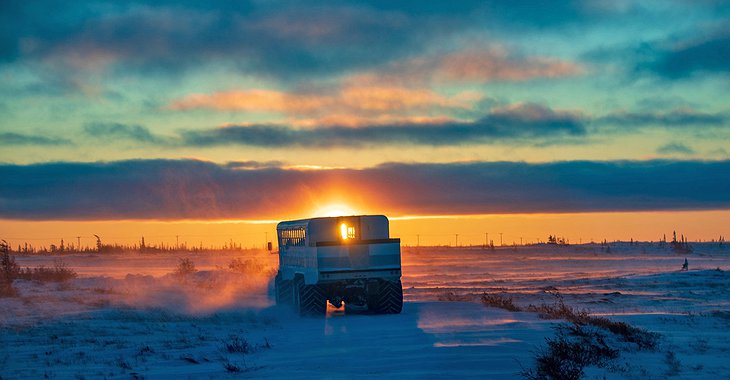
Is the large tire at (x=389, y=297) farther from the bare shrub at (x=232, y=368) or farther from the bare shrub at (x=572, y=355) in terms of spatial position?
the bare shrub at (x=232, y=368)

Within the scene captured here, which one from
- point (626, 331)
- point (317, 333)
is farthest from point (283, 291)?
point (626, 331)

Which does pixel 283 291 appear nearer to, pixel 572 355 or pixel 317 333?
pixel 317 333

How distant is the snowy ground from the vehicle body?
825 millimetres

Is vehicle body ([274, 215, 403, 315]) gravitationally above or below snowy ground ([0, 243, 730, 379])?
above

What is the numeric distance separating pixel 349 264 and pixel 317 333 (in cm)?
491

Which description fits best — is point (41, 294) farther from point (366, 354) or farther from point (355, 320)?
point (366, 354)

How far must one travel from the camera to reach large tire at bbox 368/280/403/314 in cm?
2817

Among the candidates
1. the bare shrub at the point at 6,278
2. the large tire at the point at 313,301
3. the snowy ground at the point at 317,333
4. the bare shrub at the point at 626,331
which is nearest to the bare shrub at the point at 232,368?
the snowy ground at the point at 317,333

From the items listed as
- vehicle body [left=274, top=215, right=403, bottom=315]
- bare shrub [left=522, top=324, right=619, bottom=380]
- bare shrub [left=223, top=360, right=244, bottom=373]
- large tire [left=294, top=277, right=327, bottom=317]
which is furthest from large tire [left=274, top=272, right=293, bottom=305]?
bare shrub [left=223, top=360, right=244, bottom=373]

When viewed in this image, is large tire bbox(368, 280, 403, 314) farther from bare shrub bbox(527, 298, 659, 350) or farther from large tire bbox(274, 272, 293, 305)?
large tire bbox(274, 272, 293, 305)

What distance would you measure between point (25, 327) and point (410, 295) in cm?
1927

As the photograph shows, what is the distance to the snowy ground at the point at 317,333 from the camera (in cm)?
1631

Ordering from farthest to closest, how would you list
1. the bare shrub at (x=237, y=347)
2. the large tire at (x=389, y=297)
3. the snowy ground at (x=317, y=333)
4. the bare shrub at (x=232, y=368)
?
the large tire at (x=389, y=297) < the bare shrub at (x=237, y=347) < the snowy ground at (x=317, y=333) < the bare shrub at (x=232, y=368)

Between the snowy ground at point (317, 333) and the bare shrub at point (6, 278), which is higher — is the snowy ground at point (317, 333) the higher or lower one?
the lower one
